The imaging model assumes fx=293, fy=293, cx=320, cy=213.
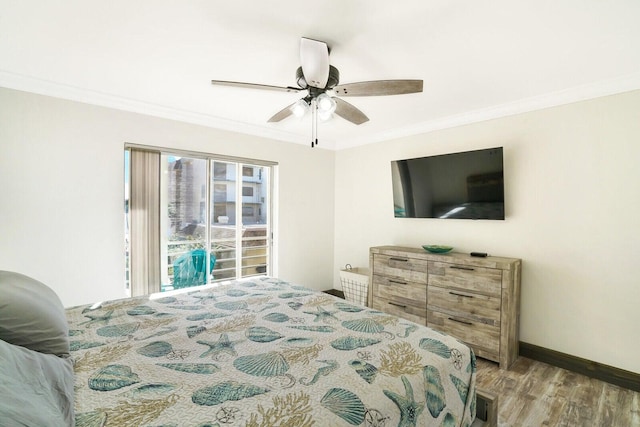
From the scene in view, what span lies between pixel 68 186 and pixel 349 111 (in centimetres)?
257

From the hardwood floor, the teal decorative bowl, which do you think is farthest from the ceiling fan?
the hardwood floor

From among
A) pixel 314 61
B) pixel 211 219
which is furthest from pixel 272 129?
pixel 314 61

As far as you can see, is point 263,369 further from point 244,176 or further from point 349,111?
point 244,176

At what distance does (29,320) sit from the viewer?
1167 millimetres

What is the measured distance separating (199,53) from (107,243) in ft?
6.61

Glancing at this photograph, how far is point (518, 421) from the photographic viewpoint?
1.93 metres

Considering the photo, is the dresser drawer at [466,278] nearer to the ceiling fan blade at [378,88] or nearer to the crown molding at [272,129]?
the crown molding at [272,129]

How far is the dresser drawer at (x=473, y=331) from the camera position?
103 inches

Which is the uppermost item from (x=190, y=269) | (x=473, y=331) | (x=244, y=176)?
(x=244, y=176)

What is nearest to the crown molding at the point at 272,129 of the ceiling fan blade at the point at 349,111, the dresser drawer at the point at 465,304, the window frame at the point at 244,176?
the window frame at the point at 244,176

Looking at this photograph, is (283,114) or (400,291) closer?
(283,114)

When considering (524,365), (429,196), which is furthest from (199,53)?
(524,365)

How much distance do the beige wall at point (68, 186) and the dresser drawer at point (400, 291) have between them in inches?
102

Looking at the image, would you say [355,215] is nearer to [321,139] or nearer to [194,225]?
[321,139]
